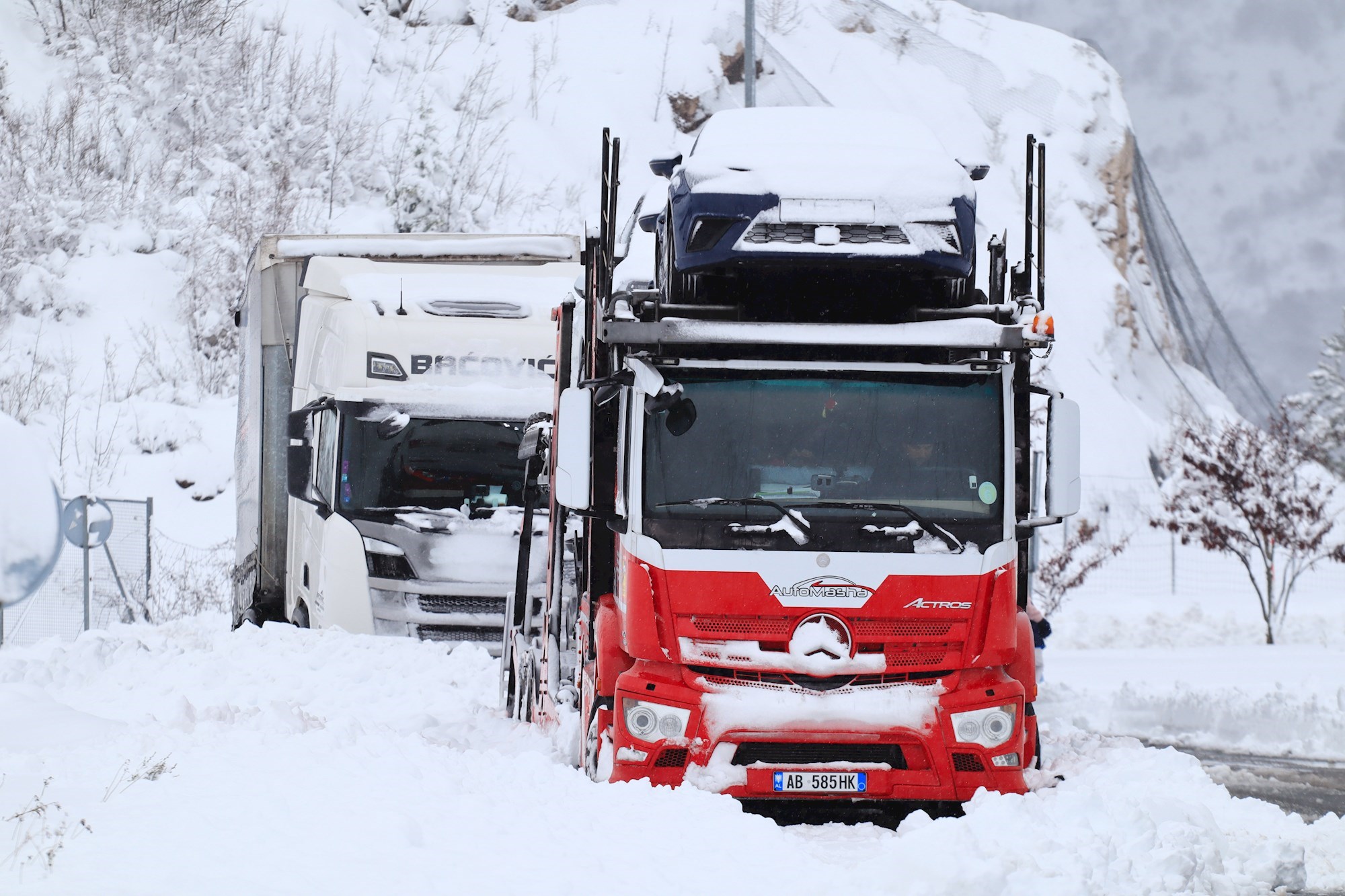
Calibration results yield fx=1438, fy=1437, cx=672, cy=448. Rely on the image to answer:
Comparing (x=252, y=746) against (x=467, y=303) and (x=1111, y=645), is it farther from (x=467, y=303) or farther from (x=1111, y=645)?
(x=1111, y=645)

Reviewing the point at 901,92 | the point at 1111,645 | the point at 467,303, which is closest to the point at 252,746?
the point at 467,303

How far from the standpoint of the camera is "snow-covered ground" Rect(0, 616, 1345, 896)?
17.0ft

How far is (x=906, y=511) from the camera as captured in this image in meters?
6.79

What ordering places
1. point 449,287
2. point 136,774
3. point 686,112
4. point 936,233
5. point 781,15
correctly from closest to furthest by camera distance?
point 136,774, point 936,233, point 449,287, point 686,112, point 781,15

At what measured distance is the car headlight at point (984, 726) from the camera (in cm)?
674

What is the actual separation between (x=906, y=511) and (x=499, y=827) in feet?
7.78

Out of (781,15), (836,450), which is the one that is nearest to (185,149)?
(781,15)

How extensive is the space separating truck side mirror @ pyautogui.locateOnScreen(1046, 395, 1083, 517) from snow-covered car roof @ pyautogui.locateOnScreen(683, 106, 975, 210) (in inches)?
46.5

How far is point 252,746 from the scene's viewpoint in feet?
23.3

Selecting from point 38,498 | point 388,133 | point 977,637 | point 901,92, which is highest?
point 901,92

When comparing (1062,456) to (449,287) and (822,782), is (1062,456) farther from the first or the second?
(449,287)

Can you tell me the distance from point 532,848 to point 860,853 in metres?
1.52

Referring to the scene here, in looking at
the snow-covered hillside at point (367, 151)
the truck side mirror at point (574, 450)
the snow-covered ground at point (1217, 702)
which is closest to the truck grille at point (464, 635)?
the truck side mirror at point (574, 450)

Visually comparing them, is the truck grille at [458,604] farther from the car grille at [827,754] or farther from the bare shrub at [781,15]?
the bare shrub at [781,15]
